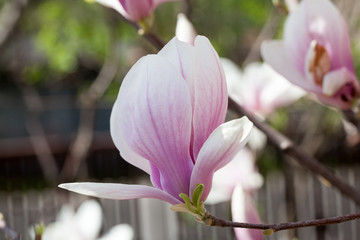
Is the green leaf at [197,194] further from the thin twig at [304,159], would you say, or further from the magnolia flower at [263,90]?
Answer: the magnolia flower at [263,90]

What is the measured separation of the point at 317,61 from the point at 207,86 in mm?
227

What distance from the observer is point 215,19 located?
4008mm

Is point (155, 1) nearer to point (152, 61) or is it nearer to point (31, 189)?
point (152, 61)

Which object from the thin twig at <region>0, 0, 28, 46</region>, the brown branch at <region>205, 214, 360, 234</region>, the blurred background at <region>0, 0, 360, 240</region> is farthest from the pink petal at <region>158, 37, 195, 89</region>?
the thin twig at <region>0, 0, 28, 46</region>

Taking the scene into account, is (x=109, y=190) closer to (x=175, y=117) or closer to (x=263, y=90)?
(x=175, y=117)

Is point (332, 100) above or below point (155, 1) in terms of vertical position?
below

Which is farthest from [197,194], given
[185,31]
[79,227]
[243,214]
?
[79,227]

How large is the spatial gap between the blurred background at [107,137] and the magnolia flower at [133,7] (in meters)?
0.73

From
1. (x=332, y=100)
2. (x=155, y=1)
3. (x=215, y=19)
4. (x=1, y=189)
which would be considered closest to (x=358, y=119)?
(x=332, y=100)

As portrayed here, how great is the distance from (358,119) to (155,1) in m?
0.31

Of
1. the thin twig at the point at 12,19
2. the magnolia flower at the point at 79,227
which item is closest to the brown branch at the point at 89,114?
the thin twig at the point at 12,19

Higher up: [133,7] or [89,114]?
[89,114]

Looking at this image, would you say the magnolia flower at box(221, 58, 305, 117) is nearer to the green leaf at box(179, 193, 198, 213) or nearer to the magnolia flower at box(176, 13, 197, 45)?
the magnolia flower at box(176, 13, 197, 45)

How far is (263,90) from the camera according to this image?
3.67 ft
